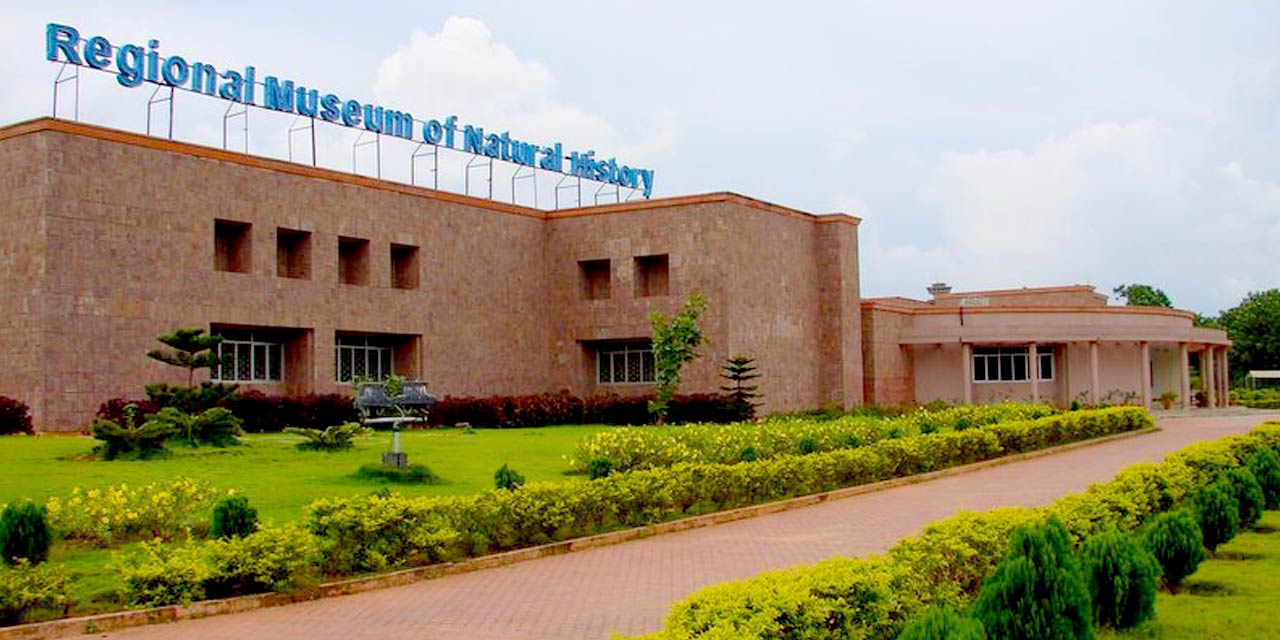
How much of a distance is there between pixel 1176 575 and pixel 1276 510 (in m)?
6.47

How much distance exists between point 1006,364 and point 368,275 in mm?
24135

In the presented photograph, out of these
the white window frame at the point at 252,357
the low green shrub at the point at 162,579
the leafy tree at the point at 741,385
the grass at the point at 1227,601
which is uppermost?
the white window frame at the point at 252,357

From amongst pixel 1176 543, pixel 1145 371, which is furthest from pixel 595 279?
pixel 1176 543

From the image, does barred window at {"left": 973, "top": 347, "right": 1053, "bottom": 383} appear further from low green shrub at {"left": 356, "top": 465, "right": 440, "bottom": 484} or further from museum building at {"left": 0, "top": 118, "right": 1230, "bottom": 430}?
low green shrub at {"left": 356, "top": 465, "right": 440, "bottom": 484}

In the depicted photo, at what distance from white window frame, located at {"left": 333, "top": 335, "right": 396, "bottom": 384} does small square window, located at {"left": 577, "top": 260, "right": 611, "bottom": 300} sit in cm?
669

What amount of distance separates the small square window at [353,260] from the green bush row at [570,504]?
1749cm

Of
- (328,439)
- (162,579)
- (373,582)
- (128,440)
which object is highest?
(128,440)

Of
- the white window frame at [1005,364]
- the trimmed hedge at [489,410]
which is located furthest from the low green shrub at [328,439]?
the white window frame at [1005,364]

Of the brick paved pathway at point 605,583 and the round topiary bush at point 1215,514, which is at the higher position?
the round topiary bush at point 1215,514

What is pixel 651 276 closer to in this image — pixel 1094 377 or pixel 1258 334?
pixel 1094 377

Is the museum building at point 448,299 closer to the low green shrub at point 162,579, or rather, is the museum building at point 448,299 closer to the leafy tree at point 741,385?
the leafy tree at point 741,385

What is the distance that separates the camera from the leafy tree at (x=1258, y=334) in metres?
68.9

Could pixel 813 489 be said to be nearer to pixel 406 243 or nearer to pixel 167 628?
pixel 167 628

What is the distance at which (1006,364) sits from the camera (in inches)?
1767
